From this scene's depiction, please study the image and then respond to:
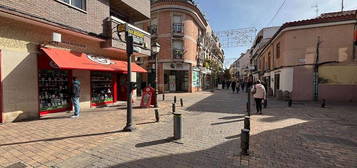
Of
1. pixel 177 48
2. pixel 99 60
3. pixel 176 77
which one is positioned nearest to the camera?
pixel 99 60

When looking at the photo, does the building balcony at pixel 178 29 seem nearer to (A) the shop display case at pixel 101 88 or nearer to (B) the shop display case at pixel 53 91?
(A) the shop display case at pixel 101 88

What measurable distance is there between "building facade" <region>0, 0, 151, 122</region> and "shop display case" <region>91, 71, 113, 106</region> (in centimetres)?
6

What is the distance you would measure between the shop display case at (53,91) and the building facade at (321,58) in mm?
15267

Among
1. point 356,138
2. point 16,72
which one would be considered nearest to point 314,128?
point 356,138

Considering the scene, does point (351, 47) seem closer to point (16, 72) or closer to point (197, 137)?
point (197, 137)

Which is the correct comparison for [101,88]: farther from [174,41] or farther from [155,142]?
[174,41]

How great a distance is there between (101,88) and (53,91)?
280 cm

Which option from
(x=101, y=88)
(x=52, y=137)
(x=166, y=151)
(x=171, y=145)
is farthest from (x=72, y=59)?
(x=166, y=151)

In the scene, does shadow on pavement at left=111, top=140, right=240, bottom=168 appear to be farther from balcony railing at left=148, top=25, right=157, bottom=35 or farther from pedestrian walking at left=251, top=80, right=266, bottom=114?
balcony railing at left=148, top=25, right=157, bottom=35

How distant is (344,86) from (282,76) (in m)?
3.95

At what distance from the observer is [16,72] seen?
6332 mm

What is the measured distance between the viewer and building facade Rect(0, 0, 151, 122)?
19.9 ft

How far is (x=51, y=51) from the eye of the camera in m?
6.93

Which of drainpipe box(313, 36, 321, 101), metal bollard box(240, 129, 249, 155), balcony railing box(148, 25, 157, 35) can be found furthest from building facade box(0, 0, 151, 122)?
drainpipe box(313, 36, 321, 101)
